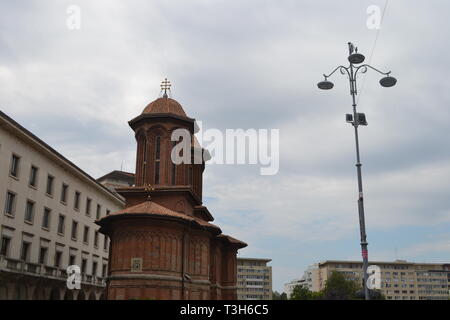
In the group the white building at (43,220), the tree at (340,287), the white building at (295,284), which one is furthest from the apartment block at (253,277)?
the white building at (43,220)

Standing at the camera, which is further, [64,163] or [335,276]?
[335,276]

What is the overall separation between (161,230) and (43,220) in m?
12.7

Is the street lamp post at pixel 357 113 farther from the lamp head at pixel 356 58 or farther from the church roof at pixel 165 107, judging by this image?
the church roof at pixel 165 107

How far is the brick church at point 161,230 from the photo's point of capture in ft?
87.9

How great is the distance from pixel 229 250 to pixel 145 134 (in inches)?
576

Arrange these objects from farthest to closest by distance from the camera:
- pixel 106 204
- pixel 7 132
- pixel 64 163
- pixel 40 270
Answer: pixel 106 204
pixel 64 163
pixel 40 270
pixel 7 132

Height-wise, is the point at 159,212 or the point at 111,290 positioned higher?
the point at 159,212

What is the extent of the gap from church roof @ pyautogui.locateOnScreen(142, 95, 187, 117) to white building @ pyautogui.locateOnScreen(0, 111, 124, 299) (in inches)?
331

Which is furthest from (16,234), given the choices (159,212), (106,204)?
(106,204)

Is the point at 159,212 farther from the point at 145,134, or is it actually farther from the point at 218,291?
the point at 218,291

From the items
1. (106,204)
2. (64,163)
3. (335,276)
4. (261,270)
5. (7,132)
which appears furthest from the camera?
(261,270)

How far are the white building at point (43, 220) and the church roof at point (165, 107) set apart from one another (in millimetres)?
8419

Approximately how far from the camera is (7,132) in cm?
3025
